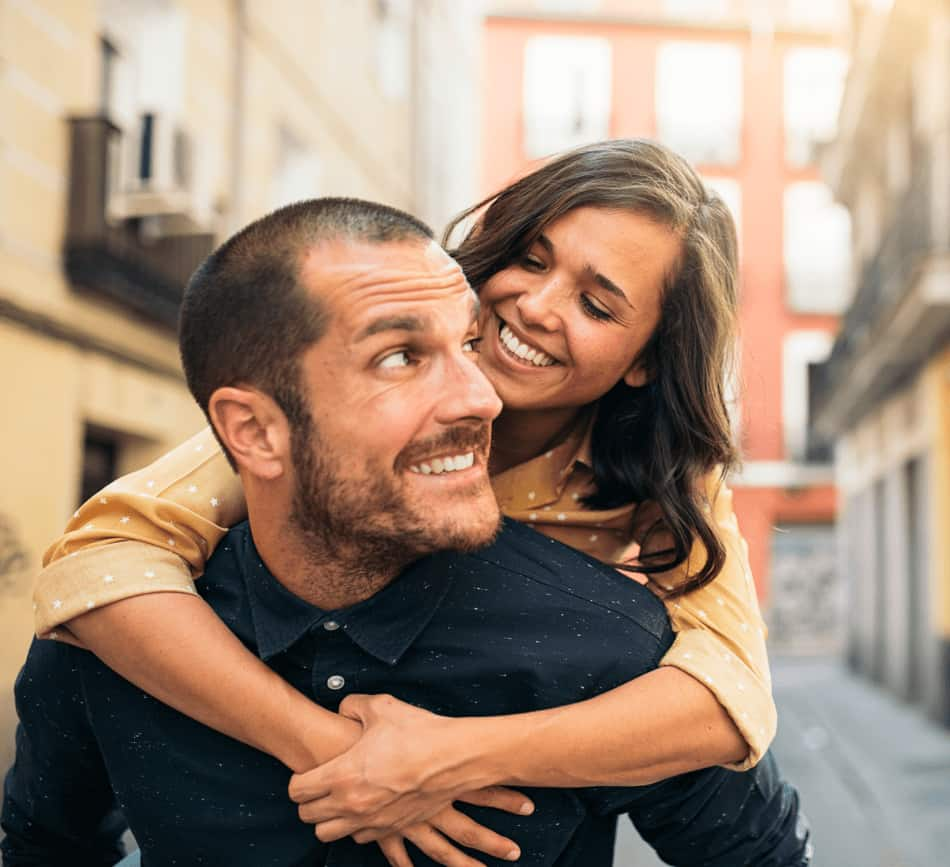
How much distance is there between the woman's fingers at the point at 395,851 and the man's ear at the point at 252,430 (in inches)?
22.1

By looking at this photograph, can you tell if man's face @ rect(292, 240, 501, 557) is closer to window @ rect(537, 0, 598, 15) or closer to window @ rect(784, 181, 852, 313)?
window @ rect(784, 181, 852, 313)

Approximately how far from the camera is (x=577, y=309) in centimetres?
278

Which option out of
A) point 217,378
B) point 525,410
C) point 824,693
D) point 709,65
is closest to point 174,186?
point 525,410

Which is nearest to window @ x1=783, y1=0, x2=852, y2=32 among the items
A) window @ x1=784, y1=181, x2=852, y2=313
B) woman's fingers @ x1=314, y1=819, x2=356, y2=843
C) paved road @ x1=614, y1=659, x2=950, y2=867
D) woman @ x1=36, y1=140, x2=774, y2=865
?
window @ x1=784, y1=181, x2=852, y2=313

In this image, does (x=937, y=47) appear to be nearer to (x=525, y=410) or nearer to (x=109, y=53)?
(x=109, y=53)

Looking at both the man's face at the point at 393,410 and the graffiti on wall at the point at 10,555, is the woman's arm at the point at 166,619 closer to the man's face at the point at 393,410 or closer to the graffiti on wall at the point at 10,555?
the man's face at the point at 393,410

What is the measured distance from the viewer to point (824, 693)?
57.3 ft

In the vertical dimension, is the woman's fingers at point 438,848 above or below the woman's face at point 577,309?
below

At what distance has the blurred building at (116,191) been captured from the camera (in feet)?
27.4

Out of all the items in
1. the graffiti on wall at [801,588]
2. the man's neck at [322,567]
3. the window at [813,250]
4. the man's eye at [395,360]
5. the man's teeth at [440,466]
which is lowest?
the graffiti on wall at [801,588]

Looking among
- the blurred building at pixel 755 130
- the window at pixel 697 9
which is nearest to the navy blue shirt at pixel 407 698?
the blurred building at pixel 755 130

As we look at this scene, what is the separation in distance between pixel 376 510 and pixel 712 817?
77 cm

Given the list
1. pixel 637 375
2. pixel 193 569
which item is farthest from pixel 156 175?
pixel 193 569

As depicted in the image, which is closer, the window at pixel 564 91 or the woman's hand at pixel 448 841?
the woman's hand at pixel 448 841
